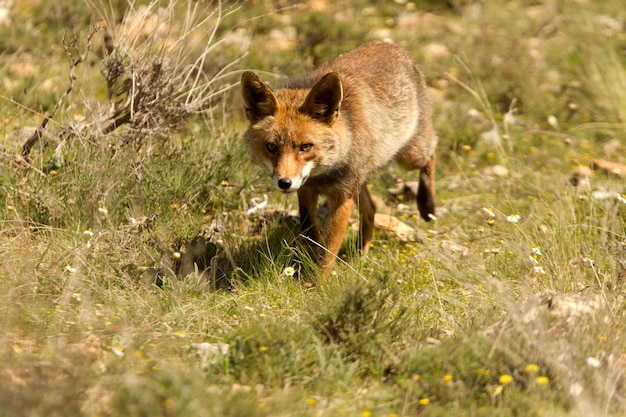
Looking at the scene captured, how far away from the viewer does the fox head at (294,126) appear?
5.30 meters

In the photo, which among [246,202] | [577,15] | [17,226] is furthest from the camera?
[577,15]

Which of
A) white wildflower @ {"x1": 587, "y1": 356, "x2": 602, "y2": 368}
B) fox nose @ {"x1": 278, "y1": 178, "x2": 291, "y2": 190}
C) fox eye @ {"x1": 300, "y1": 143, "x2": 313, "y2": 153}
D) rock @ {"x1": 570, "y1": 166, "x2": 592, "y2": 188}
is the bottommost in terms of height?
rock @ {"x1": 570, "y1": 166, "x2": 592, "y2": 188}

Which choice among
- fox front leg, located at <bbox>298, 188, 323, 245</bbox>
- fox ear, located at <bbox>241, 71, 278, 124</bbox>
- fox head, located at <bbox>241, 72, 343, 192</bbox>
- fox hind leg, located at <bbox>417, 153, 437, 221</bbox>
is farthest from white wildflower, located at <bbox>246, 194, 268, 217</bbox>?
fox hind leg, located at <bbox>417, 153, 437, 221</bbox>

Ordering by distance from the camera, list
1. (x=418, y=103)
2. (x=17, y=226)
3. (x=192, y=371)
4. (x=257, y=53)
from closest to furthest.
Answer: (x=192, y=371)
(x=17, y=226)
(x=418, y=103)
(x=257, y=53)

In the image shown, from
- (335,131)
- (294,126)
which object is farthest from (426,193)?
(294,126)

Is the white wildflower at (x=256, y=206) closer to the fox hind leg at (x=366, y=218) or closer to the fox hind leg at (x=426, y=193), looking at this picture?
the fox hind leg at (x=366, y=218)

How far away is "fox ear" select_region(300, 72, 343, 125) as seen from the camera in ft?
17.4

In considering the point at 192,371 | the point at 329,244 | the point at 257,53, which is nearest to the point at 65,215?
the point at 329,244

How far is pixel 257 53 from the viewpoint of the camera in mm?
9227

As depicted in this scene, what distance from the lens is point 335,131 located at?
5.52 meters

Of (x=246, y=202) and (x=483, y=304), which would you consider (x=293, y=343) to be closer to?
(x=483, y=304)

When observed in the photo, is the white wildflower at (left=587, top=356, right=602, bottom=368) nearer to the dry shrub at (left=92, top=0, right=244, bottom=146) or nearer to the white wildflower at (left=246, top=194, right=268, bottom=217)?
the white wildflower at (left=246, top=194, right=268, bottom=217)

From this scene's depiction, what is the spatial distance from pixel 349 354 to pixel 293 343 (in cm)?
41

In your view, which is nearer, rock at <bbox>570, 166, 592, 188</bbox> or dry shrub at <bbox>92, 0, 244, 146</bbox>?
Answer: dry shrub at <bbox>92, 0, 244, 146</bbox>
